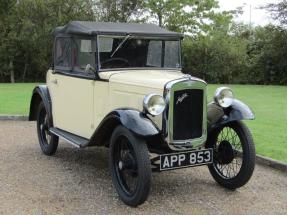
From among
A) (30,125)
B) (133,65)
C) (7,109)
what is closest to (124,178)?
(133,65)

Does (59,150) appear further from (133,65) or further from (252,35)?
(252,35)

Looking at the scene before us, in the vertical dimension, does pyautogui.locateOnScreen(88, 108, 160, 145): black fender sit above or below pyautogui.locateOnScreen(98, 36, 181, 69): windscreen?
below

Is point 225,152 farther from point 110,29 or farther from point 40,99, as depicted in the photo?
point 40,99

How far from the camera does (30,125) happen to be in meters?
10.7

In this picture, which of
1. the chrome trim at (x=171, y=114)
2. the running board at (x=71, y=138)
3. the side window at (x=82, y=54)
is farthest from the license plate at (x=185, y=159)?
the side window at (x=82, y=54)

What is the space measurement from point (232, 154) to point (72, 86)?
248cm

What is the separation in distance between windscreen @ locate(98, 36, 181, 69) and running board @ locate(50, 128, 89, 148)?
1.05 m

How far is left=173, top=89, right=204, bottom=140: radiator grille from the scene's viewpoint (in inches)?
216

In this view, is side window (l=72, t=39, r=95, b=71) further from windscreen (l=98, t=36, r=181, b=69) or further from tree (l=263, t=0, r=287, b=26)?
tree (l=263, t=0, r=287, b=26)

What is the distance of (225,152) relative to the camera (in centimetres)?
601

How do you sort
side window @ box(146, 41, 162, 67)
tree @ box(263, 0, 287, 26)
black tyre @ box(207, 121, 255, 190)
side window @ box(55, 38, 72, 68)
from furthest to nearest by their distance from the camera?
tree @ box(263, 0, 287, 26)
side window @ box(55, 38, 72, 68)
side window @ box(146, 41, 162, 67)
black tyre @ box(207, 121, 255, 190)

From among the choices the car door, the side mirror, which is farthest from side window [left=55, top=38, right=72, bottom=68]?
the side mirror

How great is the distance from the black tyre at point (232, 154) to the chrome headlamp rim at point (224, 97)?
26 cm

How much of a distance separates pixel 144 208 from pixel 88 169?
183cm
